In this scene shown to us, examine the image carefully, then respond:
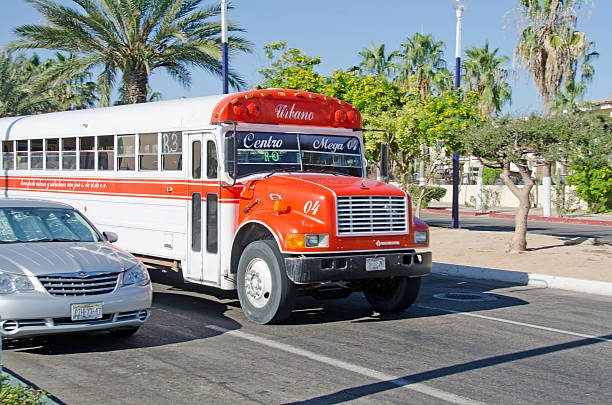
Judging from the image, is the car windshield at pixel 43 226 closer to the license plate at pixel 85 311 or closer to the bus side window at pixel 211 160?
the license plate at pixel 85 311

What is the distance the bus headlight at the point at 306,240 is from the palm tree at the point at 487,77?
40398 mm

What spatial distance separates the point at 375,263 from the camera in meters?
8.72

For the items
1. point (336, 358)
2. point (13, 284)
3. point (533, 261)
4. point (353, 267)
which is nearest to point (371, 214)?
point (353, 267)

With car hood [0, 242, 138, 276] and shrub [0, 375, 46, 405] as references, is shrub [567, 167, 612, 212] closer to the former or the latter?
car hood [0, 242, 138, 276]

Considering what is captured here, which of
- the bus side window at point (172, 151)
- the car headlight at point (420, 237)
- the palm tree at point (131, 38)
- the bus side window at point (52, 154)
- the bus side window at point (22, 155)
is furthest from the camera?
the palm tree at point (131, 38)

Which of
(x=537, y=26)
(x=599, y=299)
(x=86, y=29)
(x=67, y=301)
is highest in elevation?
(x=537, y=26)

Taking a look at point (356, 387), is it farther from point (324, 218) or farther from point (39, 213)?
point (39, 213)

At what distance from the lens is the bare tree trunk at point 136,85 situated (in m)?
23.0

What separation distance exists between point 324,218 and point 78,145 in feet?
20.1

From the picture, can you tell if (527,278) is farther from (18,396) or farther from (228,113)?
(18,396)

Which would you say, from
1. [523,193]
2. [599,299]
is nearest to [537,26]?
[523,193]

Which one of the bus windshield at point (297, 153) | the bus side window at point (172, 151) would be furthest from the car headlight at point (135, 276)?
the bus side window at point (172, 151)

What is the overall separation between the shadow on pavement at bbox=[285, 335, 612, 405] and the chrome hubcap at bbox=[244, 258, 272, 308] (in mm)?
2687

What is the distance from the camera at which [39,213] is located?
870 cm
